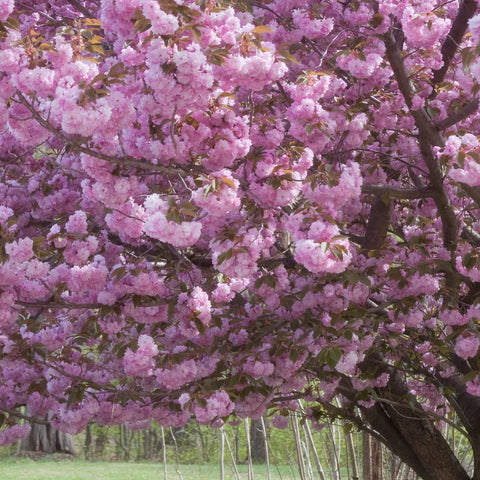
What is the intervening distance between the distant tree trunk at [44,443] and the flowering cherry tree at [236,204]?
11772mm

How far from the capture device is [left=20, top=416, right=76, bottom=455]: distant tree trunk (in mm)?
16266

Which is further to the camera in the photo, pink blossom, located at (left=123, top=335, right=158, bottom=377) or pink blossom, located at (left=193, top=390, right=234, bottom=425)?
pink blossom, located at (left=123, top=335, right=158, bottom=377)

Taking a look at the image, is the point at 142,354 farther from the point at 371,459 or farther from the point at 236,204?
the point at 371,459

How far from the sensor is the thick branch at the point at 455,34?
407 cm

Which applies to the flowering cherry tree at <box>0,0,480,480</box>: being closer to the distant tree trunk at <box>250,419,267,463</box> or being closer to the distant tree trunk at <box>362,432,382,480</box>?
the distant tree trunk at <box>362,432,382,480</box>

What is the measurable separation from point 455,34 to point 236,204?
7.48 ft

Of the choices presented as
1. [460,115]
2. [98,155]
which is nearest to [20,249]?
[98,155]

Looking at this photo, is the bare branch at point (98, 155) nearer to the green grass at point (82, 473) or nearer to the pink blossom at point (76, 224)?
the pink blossom at point (76, 224)

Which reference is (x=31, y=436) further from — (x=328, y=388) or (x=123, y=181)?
(x=123, y=181)

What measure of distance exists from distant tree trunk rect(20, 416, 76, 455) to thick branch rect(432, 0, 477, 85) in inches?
548

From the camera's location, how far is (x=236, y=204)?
8.61 ft

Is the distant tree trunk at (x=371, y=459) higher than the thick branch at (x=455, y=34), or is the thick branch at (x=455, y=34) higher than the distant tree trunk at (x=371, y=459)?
the thick branch at (x=455, y=34)

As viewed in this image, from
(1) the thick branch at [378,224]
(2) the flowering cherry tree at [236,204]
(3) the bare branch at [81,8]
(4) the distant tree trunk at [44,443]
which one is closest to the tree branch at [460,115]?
(2) the flowering cherry tree at [236,204]

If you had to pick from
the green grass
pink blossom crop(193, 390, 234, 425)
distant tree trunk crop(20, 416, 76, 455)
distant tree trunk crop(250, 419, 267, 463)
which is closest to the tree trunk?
distant tree trunk crop(20, 416, 76, 455)
